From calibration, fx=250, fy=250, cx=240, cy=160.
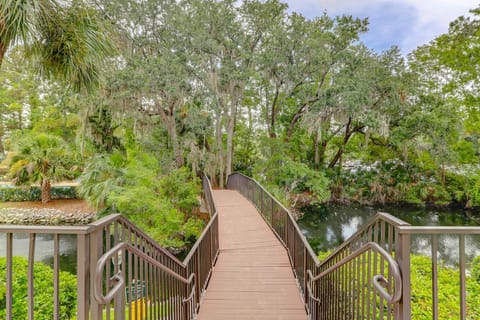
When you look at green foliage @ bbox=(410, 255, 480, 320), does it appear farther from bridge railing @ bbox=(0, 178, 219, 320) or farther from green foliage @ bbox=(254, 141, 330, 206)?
green foliage @ bbox=(254, 141, 330, 206)

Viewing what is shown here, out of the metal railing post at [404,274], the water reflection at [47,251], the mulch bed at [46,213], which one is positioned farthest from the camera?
the mulch bed at [46,213]

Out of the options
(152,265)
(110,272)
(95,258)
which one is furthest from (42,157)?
(95,258)

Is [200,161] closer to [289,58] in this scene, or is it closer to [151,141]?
[151,141]

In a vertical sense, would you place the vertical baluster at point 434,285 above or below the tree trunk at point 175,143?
below

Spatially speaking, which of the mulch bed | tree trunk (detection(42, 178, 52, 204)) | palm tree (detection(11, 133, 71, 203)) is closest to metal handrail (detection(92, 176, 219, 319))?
the mulch bed

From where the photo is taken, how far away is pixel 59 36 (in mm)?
3396

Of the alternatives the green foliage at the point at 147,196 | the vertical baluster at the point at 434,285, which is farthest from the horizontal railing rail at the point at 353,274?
the green foliage at the point at 147,196

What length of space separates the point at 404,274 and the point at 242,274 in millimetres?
3442

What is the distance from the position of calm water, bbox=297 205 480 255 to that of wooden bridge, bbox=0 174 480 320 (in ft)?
18.7

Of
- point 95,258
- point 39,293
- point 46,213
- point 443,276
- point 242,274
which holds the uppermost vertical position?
point 95,258

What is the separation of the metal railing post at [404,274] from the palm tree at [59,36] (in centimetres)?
422

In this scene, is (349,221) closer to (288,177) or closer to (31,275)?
(288,177)

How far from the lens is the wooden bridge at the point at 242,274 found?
1.37 meters

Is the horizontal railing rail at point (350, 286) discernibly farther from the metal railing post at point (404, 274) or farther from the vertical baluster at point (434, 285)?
the vertical baluster at point (434, 285)
